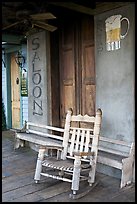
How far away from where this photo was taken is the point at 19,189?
126 inches

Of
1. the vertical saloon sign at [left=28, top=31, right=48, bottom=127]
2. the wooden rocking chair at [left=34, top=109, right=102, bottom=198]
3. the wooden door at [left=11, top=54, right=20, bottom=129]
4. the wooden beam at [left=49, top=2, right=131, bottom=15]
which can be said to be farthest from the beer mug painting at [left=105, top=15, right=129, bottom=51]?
the wooden door at [left=11, top=54, right=20, bottom=129]

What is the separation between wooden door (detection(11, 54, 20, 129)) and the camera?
7484mm

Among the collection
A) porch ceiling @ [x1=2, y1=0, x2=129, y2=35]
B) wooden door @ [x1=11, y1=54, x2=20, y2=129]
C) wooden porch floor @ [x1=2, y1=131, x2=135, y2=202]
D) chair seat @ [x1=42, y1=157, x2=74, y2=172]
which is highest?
porch ceiling @ [x1=2, y1=0, x2=129, y2=35]

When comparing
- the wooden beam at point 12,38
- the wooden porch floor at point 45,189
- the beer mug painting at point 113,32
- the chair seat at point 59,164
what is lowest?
the wooden porch floor at point 45,189

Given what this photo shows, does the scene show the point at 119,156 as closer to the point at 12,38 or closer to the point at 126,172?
the point at 126,172

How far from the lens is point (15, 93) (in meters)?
7.64

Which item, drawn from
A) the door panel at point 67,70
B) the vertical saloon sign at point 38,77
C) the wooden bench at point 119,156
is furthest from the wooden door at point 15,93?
the wooden bench at point 119,156

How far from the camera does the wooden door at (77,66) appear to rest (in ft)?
14.4

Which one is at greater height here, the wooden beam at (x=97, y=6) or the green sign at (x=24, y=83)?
the wooden beam at (x=97, y=6)

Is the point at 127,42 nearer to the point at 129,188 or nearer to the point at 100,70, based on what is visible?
the point at 100,70

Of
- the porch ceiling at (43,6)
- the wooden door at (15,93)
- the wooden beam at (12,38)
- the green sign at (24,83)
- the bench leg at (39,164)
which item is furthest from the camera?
the wooden door at (15,93)

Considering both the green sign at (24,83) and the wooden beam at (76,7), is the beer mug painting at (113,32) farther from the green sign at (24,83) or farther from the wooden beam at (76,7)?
the green sign at (24,83)

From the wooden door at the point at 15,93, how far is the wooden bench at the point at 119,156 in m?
4.20

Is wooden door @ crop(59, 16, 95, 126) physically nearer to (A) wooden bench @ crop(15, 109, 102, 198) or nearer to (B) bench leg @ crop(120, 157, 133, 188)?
(A) wooden bench @ crop(15, 109, 102, 198)
